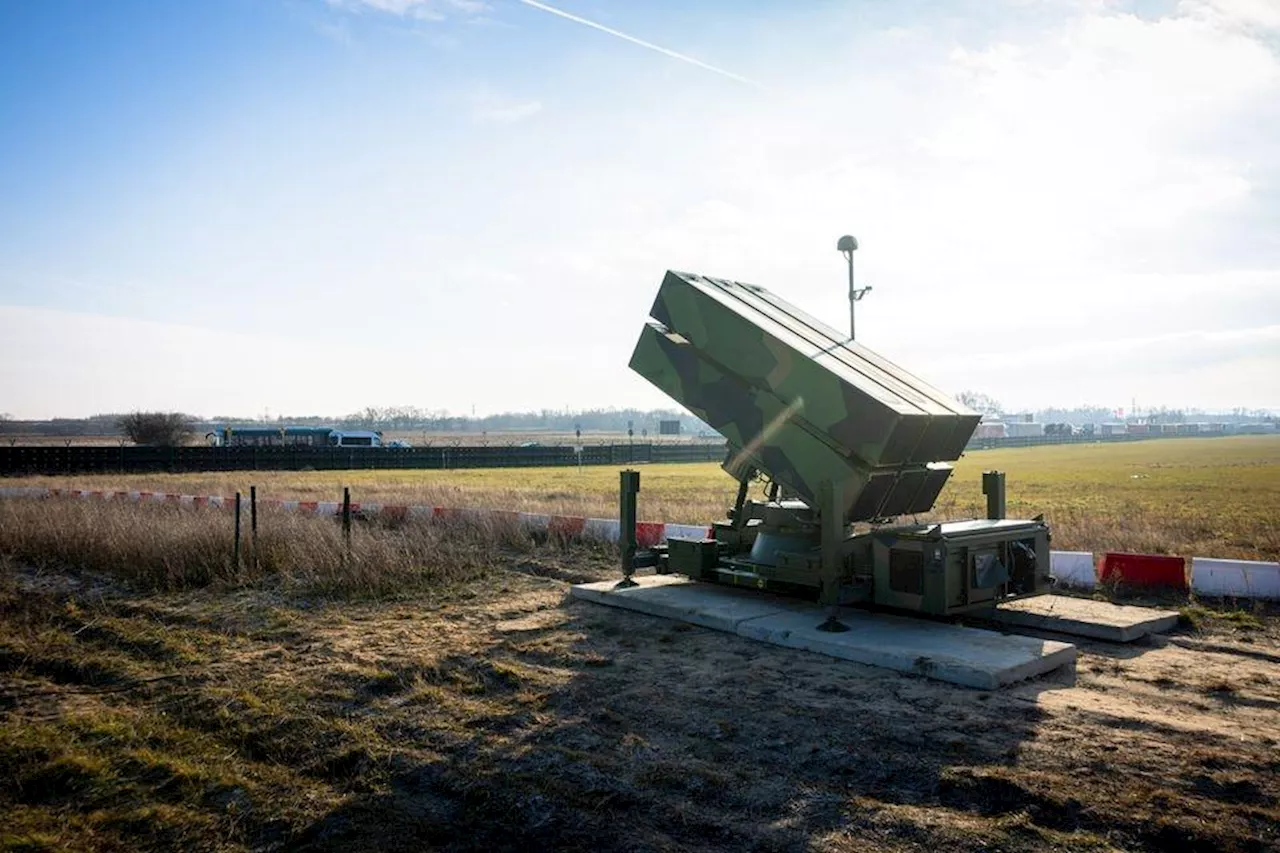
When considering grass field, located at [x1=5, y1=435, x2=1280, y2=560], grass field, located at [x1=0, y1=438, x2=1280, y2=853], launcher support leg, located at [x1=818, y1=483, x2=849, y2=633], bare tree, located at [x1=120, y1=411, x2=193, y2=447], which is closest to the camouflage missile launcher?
launcher support leg, located at [x1=818, y1=483, x2=849, y2=633]

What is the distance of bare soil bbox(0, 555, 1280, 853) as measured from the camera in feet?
13.8

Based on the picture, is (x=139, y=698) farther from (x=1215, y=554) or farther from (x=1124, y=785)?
(x=1215, y=554)

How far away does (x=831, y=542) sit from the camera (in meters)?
7.55

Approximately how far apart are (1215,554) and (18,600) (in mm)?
13752

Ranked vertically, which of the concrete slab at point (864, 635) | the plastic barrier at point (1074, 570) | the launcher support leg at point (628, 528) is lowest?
the concrete slab at point (864, 635)

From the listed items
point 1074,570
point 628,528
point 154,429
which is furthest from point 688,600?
point 154,429

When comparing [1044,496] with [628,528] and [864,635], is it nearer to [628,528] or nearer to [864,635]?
[628,528]

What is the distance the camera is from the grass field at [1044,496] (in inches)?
524

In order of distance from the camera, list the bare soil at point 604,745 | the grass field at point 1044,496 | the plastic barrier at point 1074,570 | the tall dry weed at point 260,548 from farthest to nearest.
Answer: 1. the grass field at point 1044,496
2. the tall dry weed at point 260,548
3. the plastic barrier at point 1074,570
4. the bare soil at point 604,745

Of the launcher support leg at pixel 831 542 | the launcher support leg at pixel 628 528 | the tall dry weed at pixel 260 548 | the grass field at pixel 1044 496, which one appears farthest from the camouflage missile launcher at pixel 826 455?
the grass field at pixel 1044 496

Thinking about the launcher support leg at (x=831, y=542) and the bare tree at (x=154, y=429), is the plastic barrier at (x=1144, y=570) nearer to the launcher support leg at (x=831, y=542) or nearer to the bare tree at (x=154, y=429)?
the launcher support leg at (x=831, y=542)

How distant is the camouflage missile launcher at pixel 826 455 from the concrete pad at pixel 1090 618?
0.29 meters

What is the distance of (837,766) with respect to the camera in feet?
16.2

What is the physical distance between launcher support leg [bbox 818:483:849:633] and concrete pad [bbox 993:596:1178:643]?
65.2 inches
